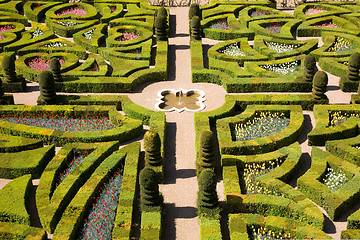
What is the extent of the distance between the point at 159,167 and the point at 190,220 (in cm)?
361

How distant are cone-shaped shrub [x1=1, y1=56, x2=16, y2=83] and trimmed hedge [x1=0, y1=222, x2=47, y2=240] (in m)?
14.3

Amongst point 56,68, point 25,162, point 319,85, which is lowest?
point 25,162

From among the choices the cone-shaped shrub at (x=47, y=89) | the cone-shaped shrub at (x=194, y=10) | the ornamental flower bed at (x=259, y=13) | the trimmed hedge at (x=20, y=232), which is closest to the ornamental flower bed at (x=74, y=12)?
the cone-shaped shrub at (x=194, y=10)

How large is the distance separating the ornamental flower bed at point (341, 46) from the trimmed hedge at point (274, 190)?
1521cm

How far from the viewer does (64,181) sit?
22891mm

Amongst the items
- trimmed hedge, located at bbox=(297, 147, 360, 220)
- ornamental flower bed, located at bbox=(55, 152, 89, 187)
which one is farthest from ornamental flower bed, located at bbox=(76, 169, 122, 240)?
trimmed hedge, located at bbox=(297, 147, 360, 220)

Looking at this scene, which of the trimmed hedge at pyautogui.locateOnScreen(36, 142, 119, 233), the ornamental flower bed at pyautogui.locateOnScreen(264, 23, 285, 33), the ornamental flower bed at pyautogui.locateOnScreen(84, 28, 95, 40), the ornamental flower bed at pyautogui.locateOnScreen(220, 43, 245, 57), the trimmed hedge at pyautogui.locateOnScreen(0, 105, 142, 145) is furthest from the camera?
the ornamental flower bed at pyautogui.locateOnScreen(264, 23, 285, 33)

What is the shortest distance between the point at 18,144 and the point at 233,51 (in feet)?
61.9

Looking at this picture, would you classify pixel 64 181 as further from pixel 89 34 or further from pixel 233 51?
pixel 89 34

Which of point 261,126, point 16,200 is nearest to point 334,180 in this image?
point 261,126

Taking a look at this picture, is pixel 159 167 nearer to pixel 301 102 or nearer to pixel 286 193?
pixel 286 193

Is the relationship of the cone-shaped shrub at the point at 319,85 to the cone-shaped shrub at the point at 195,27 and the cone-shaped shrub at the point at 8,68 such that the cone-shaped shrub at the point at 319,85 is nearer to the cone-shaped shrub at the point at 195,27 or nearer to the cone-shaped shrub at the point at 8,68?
the cone-shaped shrub at the point at 195,27

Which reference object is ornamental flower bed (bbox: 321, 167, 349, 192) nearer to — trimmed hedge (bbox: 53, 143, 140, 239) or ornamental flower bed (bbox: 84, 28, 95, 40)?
trimmed hedge (bbox: 53, 143, 140, 239)

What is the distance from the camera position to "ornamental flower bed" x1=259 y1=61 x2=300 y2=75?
3419 cm
